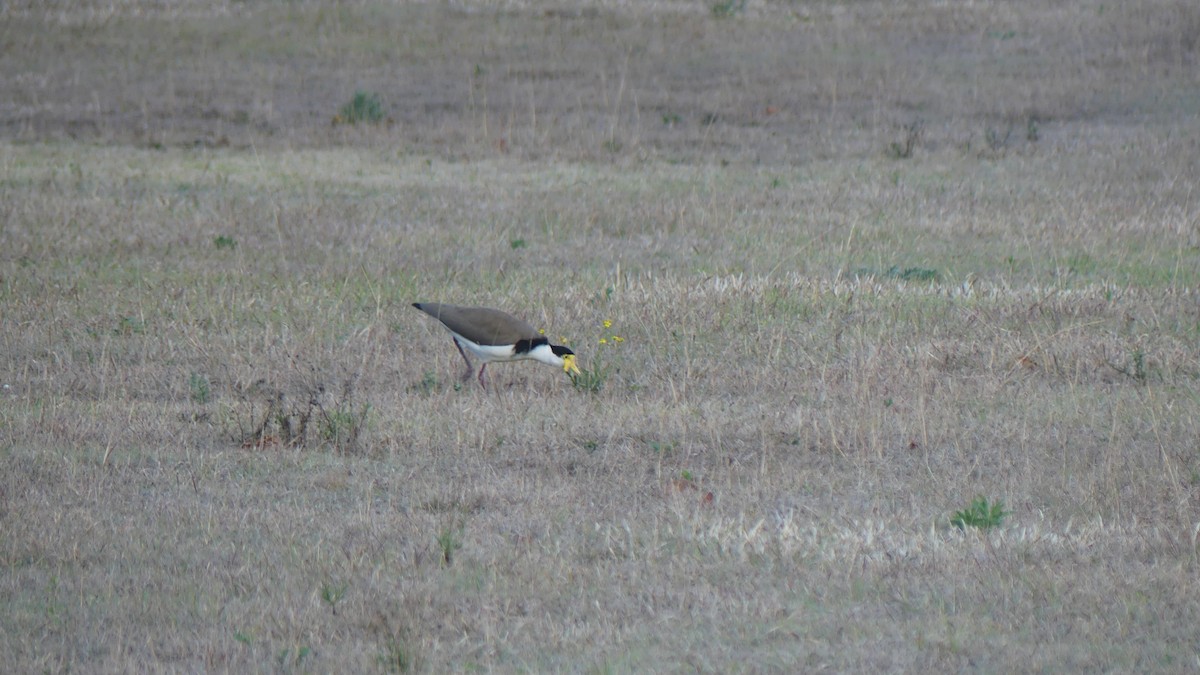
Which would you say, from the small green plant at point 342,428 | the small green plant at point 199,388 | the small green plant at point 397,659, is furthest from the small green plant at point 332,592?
the small green plant at point 199,388

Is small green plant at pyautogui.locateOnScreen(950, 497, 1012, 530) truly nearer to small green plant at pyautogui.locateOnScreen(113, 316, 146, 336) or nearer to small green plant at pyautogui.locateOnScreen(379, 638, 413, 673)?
small green plant at pyautogui.locateOnScreen(379, 638, 413, 673)

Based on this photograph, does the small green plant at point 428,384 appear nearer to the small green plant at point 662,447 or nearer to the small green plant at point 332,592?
the small green plant at point 662,447

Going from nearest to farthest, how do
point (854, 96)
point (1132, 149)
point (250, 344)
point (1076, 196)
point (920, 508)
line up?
point (920, 508) → point (250, 344) → point (1076, 196) → point (1132, 149) → point (854, 96)

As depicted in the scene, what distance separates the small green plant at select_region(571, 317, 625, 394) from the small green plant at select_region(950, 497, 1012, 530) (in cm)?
297

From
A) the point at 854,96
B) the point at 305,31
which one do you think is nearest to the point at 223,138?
the point at 305,31

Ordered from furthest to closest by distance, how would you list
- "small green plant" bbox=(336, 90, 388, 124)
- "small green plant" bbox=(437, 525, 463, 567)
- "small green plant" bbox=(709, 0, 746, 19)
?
1. "small green plant" bbox=(709, 0, 746, 19)
2. "small green plant" bbox=(336, 90, 388, 124)
3. "small green plant" bbox=(437, 525, 463, 567)

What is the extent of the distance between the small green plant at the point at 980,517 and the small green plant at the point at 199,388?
14.7ft

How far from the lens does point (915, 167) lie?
58.9 feet

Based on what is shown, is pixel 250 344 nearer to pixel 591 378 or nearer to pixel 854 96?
pixel 591 378

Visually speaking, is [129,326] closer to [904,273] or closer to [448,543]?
[448,543]

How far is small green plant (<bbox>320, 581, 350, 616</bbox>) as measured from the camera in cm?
467

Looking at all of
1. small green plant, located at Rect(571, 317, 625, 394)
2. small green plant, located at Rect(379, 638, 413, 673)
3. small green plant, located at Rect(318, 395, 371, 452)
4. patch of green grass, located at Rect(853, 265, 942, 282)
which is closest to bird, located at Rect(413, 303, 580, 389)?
small green plant, located at Rect(571, 317, 625, 394)

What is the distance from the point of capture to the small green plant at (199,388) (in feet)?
26.0

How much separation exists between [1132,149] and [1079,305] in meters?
9.87
